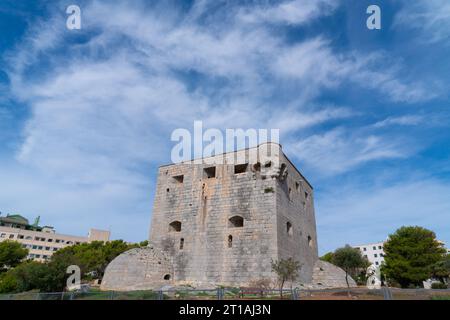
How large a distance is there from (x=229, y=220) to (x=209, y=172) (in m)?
4.43

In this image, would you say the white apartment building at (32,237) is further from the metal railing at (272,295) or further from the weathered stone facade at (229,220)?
the metal railing at (272,295)

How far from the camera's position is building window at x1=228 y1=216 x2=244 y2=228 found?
786 inches

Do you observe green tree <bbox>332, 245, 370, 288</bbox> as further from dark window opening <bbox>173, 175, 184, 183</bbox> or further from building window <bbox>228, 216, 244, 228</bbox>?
dark window opening <bbox>173, 175, 184, 183</bbox>

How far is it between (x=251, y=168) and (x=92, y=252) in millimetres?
27408

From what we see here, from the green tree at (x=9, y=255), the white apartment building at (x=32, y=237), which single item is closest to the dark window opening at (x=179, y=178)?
the green tree at (x=9, y=255)

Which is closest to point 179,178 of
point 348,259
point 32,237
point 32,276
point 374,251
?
point 32,276

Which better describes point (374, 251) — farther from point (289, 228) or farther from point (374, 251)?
point (289, 228)

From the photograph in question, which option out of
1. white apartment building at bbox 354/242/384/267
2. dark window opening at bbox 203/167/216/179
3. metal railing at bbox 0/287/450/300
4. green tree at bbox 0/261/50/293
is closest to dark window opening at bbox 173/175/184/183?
dark window opening at bbox 203/167/216/179

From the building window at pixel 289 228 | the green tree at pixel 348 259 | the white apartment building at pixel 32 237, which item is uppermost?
the white apartment building at pixel 32 237

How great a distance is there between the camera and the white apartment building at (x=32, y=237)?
5623cm

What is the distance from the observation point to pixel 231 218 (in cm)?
2006

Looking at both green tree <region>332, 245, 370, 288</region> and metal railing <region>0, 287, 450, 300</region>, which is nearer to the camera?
metal railing <region>0, 287, 450, 300</region>

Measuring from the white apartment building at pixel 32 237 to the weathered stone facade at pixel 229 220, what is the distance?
4620 cm
